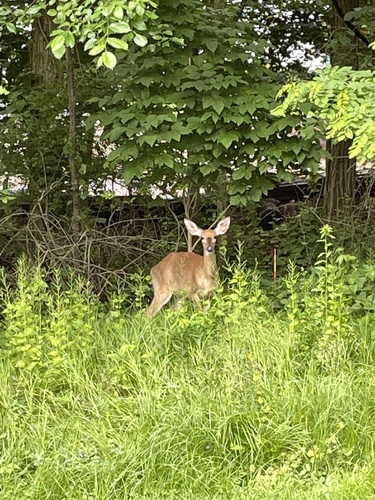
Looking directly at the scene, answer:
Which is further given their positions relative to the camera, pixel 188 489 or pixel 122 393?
pixel 122 393

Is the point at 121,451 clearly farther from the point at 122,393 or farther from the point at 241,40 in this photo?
the point at 241,40

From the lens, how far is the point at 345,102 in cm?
497

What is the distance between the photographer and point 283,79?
6.93 metres

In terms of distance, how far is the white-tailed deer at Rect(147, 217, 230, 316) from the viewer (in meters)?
6.50

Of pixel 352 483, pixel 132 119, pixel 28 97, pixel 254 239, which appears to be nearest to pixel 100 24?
pixel 132 119

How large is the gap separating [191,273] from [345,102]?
7.44 ft

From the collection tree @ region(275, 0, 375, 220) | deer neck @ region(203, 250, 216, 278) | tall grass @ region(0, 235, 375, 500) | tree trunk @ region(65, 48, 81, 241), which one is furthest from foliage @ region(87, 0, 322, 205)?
tree trunk @ region(65, 48, 81, 241)

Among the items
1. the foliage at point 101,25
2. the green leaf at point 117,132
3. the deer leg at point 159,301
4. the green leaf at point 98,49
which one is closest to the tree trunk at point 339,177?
the deer leg at point 159,301

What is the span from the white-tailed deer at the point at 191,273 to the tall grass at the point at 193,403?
80cm

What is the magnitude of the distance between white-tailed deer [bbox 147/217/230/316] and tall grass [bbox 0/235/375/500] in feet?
2.62

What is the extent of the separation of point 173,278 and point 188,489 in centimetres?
303

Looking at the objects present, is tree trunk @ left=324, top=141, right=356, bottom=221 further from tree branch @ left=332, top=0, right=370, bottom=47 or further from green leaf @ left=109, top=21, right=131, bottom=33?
green leaf @ left=109, top=21, right=131, bottom=33

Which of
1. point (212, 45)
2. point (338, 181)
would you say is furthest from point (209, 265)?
point (338, 181)

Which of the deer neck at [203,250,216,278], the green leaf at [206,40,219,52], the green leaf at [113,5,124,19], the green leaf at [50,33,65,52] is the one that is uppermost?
the green leaf at [113,5,124,19]
